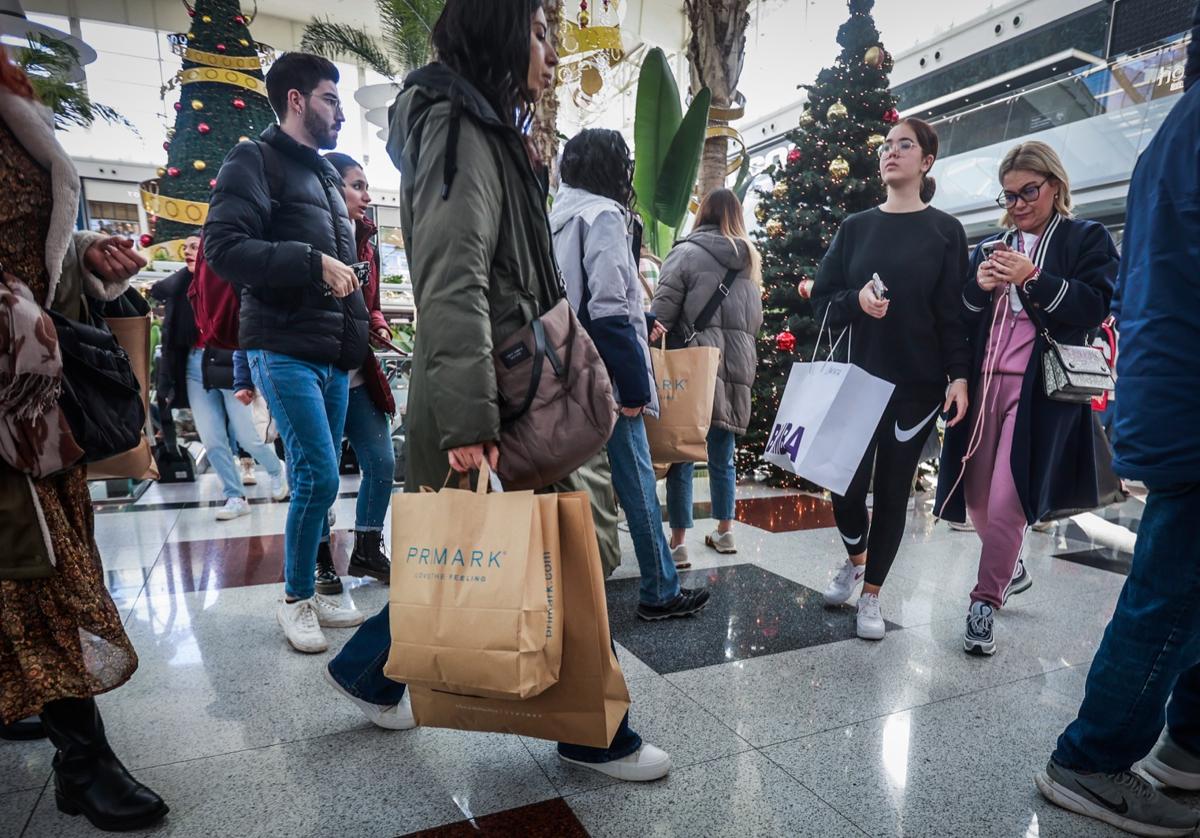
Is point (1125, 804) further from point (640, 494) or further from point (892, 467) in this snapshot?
point (640, 494)

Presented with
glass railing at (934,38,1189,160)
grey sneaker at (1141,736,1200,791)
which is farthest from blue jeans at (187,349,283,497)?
glass railing at (934,38,1189,160)

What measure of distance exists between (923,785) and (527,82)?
186cm

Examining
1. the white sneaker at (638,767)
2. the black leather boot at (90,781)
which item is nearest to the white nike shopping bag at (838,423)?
the white sneaker at (638,767)

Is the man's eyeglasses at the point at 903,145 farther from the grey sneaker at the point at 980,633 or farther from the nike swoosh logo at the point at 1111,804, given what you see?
the nike swoosh logo at the point at 1111,804

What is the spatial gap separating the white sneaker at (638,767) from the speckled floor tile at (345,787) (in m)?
0.14

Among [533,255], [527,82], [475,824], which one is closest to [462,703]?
[475,824]

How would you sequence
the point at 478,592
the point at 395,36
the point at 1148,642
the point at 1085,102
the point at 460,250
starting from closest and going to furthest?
1. the point at 478,592
2. the point at 460,250
3. the point at 1148,642
4. the point at 395,36
5. the point at 1085,102

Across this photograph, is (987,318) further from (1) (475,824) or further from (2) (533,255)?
(1) (475,824)

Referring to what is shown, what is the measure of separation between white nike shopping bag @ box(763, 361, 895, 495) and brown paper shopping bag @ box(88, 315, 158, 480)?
1.96 m

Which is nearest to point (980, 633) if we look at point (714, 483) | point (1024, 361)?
point (1024, 361)

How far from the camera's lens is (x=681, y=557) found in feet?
11.2

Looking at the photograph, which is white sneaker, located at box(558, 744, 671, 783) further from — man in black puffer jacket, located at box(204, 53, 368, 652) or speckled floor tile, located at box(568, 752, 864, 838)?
man in black puffer jacket, located at box(204, 53, 368, 652)

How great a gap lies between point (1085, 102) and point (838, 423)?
12.0m

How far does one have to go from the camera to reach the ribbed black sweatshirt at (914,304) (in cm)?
241
